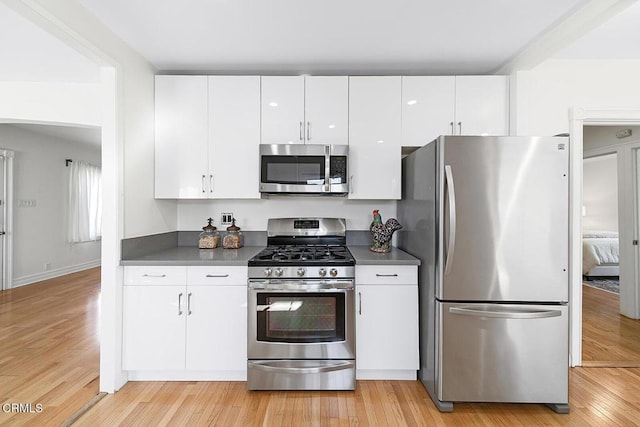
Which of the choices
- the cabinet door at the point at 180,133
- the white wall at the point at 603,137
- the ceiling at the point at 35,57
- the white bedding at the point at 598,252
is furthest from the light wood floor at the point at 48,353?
the white bedding at the point at 598,252

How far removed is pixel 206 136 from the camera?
275 centimetres

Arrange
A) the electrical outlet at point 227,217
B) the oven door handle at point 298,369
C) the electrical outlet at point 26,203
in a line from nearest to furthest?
the oven door handle at point 298,369, the electrical outlet at point 227,217, the electrical outlet at point 26,203

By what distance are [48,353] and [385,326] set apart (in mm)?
2946

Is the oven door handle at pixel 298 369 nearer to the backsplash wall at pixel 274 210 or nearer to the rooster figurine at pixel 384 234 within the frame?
the rooster figurine at pixel 384 234

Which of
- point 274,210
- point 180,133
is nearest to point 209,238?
point 274,210

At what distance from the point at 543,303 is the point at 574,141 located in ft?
4.85

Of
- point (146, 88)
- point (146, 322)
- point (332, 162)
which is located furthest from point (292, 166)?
point (146, 322)

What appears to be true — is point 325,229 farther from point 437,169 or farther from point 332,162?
point 437,169

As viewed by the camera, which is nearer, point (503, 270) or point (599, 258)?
point (503, 270)

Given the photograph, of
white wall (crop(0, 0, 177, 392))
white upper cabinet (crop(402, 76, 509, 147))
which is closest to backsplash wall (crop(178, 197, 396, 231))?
white wall (crop(0, 0, 177, 392))

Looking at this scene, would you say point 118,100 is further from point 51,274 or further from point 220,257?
point 51,274

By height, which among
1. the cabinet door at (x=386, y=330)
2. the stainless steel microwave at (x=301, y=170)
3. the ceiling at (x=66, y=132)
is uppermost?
the ceiling at (x=66, y=132)

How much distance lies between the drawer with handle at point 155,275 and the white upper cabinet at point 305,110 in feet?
4.08

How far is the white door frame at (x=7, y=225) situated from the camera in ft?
16.3
